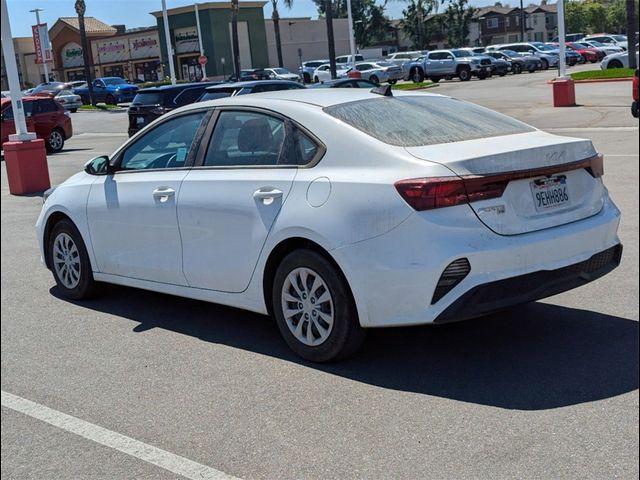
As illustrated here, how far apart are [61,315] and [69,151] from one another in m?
18.0

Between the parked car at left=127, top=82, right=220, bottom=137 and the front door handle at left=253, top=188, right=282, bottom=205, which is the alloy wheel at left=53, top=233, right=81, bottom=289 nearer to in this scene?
the front door handle at left=253, top=188, right=282, bottom=205

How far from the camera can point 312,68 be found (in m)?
62.7

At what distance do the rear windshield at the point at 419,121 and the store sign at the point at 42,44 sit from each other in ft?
193

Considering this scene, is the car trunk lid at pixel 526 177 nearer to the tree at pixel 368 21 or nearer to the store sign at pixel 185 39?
the store sign at pixel 185 39

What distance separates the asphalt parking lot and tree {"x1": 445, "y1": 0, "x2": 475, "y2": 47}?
87853 millimetres

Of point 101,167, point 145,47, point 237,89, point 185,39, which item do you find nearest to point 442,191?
point 101,167

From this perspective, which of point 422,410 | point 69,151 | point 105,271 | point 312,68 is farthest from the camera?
point 312,68

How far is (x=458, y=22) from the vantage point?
92125 mm

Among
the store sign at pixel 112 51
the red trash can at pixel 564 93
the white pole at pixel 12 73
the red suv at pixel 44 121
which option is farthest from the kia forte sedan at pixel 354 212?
the store sign at pixel 112 51

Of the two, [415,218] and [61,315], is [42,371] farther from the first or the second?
[415,218]

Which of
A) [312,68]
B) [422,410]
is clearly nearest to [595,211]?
[422,410]

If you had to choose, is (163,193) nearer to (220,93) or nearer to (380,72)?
(220,93)

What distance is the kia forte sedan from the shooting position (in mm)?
4633

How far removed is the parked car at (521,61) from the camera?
50656mm
